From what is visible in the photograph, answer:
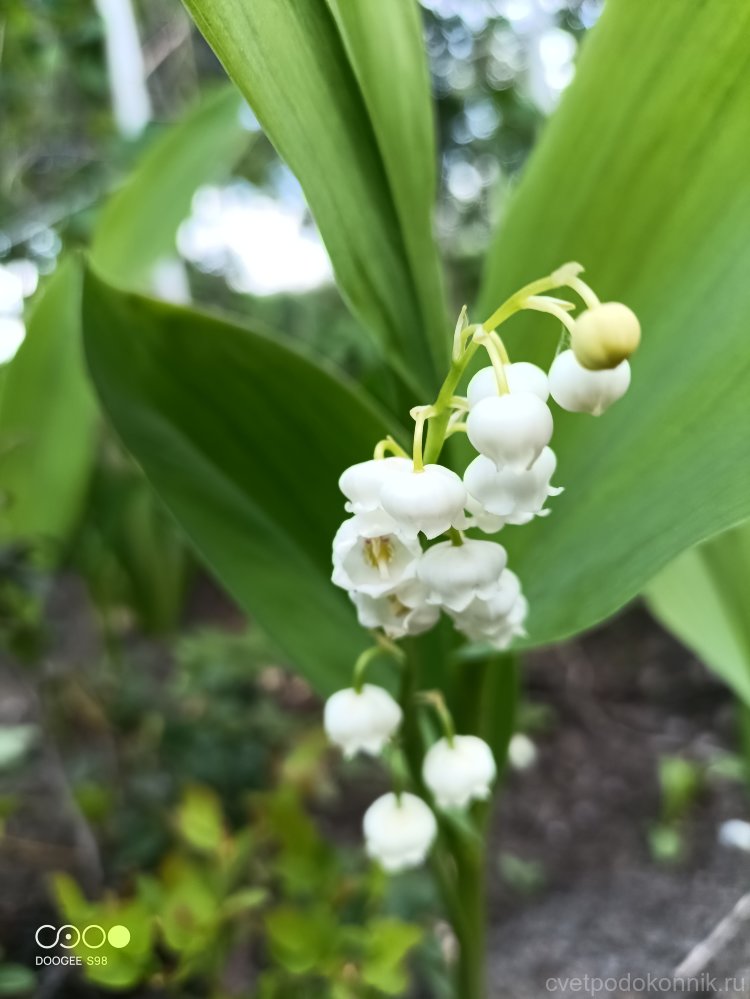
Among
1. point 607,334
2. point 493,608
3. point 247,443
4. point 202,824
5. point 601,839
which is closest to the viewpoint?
Result: point 607,334

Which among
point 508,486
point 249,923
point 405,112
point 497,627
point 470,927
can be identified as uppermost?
point 405,112

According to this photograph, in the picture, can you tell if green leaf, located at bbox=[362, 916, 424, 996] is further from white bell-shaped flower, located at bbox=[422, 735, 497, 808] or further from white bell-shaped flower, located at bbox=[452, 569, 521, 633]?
white bell-shaped flower, located at bbox=[452, 569, 521, 633]

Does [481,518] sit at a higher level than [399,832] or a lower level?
higher

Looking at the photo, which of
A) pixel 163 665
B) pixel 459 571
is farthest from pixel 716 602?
pixel 163 665

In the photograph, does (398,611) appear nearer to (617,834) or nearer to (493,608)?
(493,608)

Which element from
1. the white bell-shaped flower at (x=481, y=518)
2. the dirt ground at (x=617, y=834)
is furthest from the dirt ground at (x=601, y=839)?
the white bell-shaped flower at (x=481, y=518)

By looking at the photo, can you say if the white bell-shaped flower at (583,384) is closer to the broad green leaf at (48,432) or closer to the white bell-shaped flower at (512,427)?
the white bell-shaped flower at (512,427)

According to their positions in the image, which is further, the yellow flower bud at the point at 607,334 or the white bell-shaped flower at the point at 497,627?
the white bell-shaped flower at the point at 497,627
